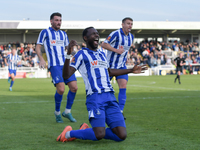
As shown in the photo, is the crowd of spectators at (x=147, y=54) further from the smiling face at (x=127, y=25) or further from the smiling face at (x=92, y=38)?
the smiling face at (x=92, y=38)

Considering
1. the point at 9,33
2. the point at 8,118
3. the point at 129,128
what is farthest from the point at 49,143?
the point at 9,33

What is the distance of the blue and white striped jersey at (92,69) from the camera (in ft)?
15.9

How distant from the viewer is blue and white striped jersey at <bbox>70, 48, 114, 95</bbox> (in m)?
4.83

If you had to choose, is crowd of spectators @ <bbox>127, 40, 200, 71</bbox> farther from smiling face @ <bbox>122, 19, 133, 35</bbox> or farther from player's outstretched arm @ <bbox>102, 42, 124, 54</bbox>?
player's outstretched arm @ <bbox>102, 42, 124, 54</bbox>

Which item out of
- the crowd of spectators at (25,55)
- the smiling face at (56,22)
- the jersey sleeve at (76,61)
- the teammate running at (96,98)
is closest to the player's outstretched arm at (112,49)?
the smiling face at (56,22)

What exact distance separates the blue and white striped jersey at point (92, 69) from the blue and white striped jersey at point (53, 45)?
86.0 inches

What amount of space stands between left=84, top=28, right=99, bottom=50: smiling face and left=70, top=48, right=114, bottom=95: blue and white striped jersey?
89 mm

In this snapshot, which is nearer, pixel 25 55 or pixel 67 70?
pixel 67 70

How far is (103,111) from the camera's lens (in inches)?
184

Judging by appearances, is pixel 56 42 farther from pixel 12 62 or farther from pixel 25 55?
pixel 25 55

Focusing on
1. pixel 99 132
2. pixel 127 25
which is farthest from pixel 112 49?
pixel 99 132

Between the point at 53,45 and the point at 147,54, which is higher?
the point at 53,45

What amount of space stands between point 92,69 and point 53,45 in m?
2.45

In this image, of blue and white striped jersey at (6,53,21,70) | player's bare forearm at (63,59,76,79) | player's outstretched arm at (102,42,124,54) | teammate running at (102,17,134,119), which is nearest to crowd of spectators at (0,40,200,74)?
blue and white striped jersey at (6,53,21,70)
